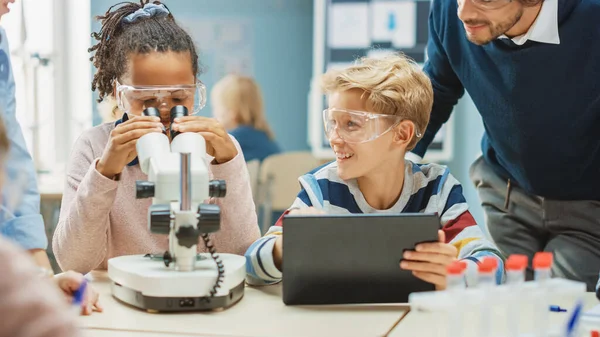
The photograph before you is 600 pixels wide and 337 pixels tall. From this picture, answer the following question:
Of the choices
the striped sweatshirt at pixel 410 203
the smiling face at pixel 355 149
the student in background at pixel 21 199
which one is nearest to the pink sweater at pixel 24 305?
the student in background at pixel 21 199

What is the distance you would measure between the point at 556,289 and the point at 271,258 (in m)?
0.66

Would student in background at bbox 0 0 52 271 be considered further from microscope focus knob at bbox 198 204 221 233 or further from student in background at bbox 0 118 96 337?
student in background at bbox 0 118 96 337

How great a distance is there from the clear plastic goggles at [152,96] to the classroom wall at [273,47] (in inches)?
179

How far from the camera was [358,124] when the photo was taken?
72.9 inches

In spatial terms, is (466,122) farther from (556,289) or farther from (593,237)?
(556,289)

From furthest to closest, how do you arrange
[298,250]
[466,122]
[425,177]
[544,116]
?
[466,122] < [544,116] < [425,177] < [298,250]

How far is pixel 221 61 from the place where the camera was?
21.3 ft

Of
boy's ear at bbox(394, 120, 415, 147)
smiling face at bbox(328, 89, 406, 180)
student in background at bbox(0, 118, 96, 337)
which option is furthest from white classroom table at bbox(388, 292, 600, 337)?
student in background at bbox(0, 118, 96, 337)

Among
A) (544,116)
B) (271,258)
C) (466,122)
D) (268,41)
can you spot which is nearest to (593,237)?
(544,116)

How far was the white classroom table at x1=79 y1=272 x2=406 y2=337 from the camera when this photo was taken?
4.30 ft

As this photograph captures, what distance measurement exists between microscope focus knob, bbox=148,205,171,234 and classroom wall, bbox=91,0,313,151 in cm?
498

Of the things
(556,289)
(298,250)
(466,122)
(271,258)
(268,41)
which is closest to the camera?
(556,289)

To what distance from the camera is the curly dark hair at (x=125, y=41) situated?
1.88 metres

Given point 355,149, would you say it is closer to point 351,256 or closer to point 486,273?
point 351,256
